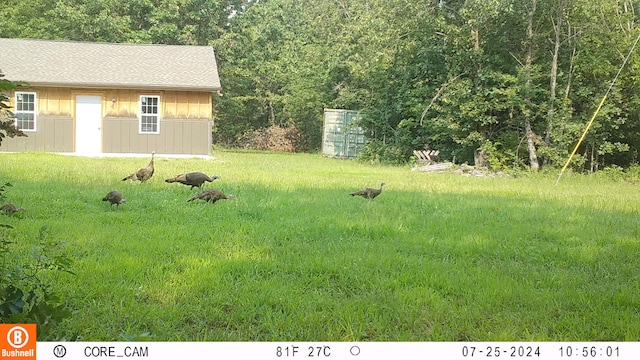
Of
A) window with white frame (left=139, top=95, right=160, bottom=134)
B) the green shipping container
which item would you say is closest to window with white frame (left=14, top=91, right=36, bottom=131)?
window with white frame (left=139, top=95, right=160, bottom=134)

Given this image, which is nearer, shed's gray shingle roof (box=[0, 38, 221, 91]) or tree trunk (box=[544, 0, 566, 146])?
tree trunk (box=[544, 0, 566, 146])

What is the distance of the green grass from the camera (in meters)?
A: 4.08

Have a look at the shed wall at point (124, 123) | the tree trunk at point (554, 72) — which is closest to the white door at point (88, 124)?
the shed wall at point (124, 123)

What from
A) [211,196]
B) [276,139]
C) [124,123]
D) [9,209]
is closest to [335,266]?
[211,196]

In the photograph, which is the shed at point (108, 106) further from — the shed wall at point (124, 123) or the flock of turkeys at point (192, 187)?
the flock of turkeys at point (192, 187)

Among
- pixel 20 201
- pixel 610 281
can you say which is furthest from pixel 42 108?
pixel 610 281

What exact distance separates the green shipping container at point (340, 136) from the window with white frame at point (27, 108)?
12.6 meters

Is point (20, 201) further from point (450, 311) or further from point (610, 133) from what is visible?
point (610, 133)

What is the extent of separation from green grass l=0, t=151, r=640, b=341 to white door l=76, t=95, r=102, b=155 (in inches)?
500

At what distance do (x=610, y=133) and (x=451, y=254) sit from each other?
1528 centimetres

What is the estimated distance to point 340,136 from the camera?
2956 cm

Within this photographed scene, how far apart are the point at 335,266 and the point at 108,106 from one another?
19513mm

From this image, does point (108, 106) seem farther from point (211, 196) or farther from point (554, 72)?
point (211, 196)

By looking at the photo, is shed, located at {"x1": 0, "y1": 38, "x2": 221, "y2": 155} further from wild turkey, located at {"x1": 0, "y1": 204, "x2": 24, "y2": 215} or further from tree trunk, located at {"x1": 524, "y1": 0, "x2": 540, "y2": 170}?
wild turkey, located at {"x1": 0, "y1": 204, "x2": 24, "y2": 215}
